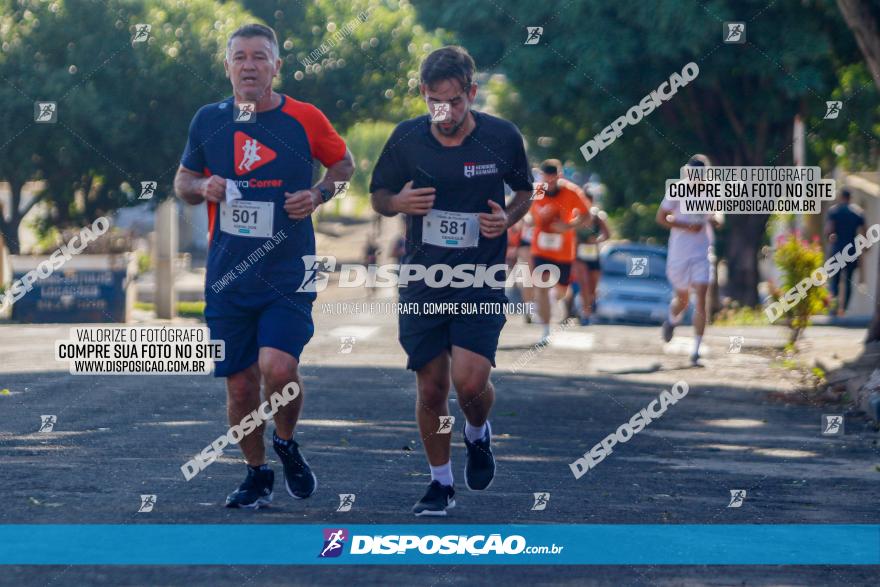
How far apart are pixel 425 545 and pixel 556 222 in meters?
10.8

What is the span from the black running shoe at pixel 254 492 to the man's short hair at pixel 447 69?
1.85m

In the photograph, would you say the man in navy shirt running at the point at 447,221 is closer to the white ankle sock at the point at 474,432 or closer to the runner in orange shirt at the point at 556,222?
the white ankle sock at the point at 474,432

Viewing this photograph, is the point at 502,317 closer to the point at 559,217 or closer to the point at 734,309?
the point at 559,217

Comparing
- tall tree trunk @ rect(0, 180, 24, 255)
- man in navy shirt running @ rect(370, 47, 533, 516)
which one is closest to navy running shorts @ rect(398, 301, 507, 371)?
man in navy shirt running @ rect(370, 47, 533, 516)

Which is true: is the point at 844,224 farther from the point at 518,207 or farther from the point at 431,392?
the point at 431,392

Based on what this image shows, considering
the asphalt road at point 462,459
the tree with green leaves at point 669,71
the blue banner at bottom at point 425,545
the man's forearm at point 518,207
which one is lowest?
the asphalt road at point 462,459

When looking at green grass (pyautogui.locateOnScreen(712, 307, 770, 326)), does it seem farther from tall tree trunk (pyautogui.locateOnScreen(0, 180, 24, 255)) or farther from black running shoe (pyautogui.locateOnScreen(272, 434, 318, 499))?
black running shoe (pyautogui.locateOnScreen(272, 434, 318, 499))

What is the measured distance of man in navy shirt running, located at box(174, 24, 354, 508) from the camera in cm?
729

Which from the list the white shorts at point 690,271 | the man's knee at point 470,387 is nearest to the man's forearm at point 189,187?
the man's knee at point 470,387

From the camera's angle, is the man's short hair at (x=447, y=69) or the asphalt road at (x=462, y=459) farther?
the man's short hair at (x=447, y=69)

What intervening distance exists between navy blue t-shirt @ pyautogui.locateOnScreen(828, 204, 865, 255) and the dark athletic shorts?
8272 millimetres

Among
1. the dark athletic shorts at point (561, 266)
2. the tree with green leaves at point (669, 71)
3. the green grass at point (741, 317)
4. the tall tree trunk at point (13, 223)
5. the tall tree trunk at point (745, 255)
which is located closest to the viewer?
the dark athletic shorts at point (561, 266)

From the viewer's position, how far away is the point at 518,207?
24.9 feet

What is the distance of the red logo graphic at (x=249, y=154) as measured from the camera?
7266 mm
